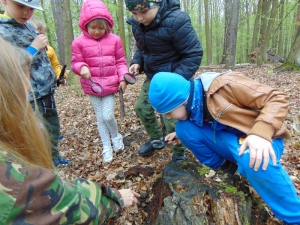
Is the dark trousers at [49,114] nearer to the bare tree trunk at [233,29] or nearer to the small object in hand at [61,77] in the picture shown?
the small object in hand at [61,77]

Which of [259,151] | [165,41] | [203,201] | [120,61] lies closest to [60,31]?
[120,61]

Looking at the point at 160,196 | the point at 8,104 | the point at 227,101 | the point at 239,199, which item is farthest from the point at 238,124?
the point at 8,104

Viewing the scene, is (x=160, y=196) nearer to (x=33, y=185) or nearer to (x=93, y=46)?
(x=33, y=185)

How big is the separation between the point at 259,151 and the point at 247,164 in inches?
10.3

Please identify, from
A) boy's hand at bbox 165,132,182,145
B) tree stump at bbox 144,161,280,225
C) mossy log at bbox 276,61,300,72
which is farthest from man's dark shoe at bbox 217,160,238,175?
mossy log at bbox 276,61,300,72

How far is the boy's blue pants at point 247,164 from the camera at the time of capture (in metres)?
1.64

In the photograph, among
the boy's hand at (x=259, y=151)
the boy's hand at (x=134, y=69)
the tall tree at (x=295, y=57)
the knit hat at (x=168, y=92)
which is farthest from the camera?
the tall tree at (x=295, y=57)

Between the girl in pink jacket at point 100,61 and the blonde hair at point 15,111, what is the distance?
180cm

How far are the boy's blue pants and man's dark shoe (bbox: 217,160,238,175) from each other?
5 cm

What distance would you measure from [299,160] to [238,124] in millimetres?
1624

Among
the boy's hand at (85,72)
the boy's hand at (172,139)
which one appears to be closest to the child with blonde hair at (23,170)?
the boy's hand at (172,139)

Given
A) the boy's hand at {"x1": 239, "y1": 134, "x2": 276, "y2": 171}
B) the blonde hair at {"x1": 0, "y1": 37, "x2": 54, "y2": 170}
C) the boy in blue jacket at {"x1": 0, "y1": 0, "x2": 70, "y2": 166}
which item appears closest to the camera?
the blonde hair at {"x1": 0, "y1": 37, "x2": 54, "y2": 170}

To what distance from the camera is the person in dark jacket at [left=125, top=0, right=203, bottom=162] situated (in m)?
2.50

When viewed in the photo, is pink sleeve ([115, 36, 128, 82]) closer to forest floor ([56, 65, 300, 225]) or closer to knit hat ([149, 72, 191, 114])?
forest floor ([56, 65, 300, 225])
